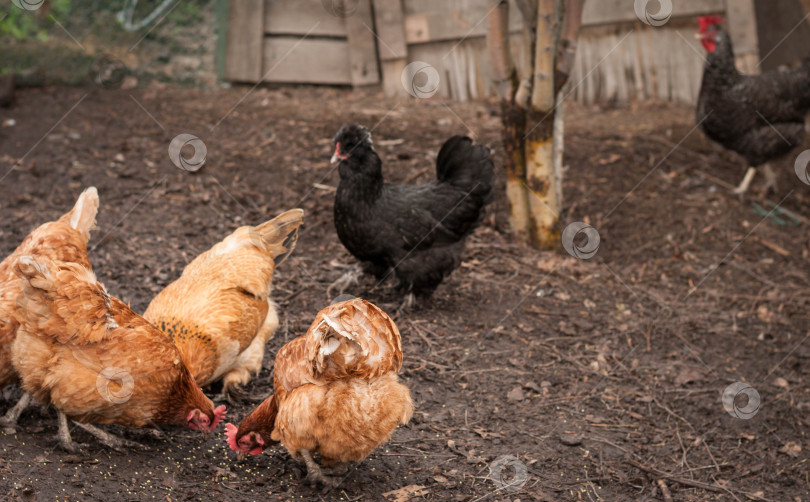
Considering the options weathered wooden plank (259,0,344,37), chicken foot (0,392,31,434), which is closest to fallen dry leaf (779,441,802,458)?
chicken foot (0,392,31,434)

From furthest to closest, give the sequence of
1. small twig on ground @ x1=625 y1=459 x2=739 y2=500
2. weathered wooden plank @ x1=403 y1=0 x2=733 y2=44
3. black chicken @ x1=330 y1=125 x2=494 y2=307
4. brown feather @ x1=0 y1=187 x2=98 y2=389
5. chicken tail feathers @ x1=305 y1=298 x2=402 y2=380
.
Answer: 1. weathered wooden plank @ x1=403 y1=0 x2=733 y2=44
2. black chicken @ x1=330 y1=125 x2=494 y2=307
3. small twig on ground @ x1=625 y1=459 x2=739 y2=500
4. brown feather @ x1=0 y1=187 x2=98 y2=389
5. chicken tail feathers @ x1=305 y1=298 x2=402 y2=380

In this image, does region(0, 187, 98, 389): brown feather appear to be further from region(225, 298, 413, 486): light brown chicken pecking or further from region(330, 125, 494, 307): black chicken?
region(330, 125, 494, 307): black chicken

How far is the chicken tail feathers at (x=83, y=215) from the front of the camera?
3.98m

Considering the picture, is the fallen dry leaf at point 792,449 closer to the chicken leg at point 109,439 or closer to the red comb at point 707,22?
the chicken leg at point 109,439

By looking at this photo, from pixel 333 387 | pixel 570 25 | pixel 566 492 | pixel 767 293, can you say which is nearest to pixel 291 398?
pixel 333 387

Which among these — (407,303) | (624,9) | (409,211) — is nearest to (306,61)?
(624,9)

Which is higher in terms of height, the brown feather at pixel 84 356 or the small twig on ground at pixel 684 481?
the brown feather at pixel 84 356

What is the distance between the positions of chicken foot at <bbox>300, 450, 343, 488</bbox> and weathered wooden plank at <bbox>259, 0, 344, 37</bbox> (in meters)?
6.62

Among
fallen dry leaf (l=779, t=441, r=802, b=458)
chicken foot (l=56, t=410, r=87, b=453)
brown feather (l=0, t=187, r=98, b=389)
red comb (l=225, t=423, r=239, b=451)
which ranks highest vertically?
brown feather (l=0, t=187, r=98, b=389)

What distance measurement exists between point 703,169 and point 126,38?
700 cm

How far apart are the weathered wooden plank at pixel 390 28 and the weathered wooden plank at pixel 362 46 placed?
0.42 feet

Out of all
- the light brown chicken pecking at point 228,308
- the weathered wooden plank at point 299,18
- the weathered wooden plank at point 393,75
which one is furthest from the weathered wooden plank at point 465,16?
the light brown chicken pecking at point 228,308

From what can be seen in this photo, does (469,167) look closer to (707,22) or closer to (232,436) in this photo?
(232,436)

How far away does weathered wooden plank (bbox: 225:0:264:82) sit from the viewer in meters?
8.69
